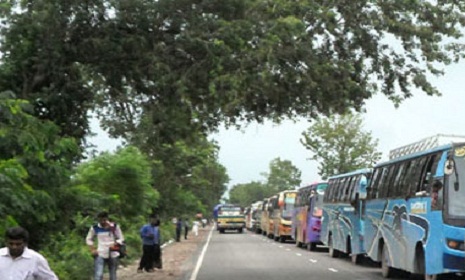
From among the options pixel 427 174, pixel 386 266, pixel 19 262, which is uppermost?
pixel 427 174

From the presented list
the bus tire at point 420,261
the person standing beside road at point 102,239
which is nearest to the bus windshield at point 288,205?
the bus tire at point 420,261

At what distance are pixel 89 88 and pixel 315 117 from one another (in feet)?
18.8

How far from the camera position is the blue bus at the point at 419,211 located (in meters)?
16.6

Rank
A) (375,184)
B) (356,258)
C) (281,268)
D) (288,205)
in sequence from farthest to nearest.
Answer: (288,205)
(356,258)
(281,268)
(375,184)

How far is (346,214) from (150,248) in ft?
27.5

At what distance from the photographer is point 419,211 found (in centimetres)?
1839

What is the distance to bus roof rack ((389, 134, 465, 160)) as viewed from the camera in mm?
18359

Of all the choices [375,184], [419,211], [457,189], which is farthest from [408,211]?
[375,184]

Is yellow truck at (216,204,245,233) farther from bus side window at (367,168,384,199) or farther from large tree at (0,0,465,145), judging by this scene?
large tree at (0,0,465,145)

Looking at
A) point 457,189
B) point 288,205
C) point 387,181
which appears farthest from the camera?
point 288,205

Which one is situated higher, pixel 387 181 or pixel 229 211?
pixel 229 211

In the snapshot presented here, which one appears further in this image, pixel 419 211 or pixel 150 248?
pixel 150 248

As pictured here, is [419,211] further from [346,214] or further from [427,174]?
[346,214]

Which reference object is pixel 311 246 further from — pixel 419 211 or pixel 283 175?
pixel 283 175
